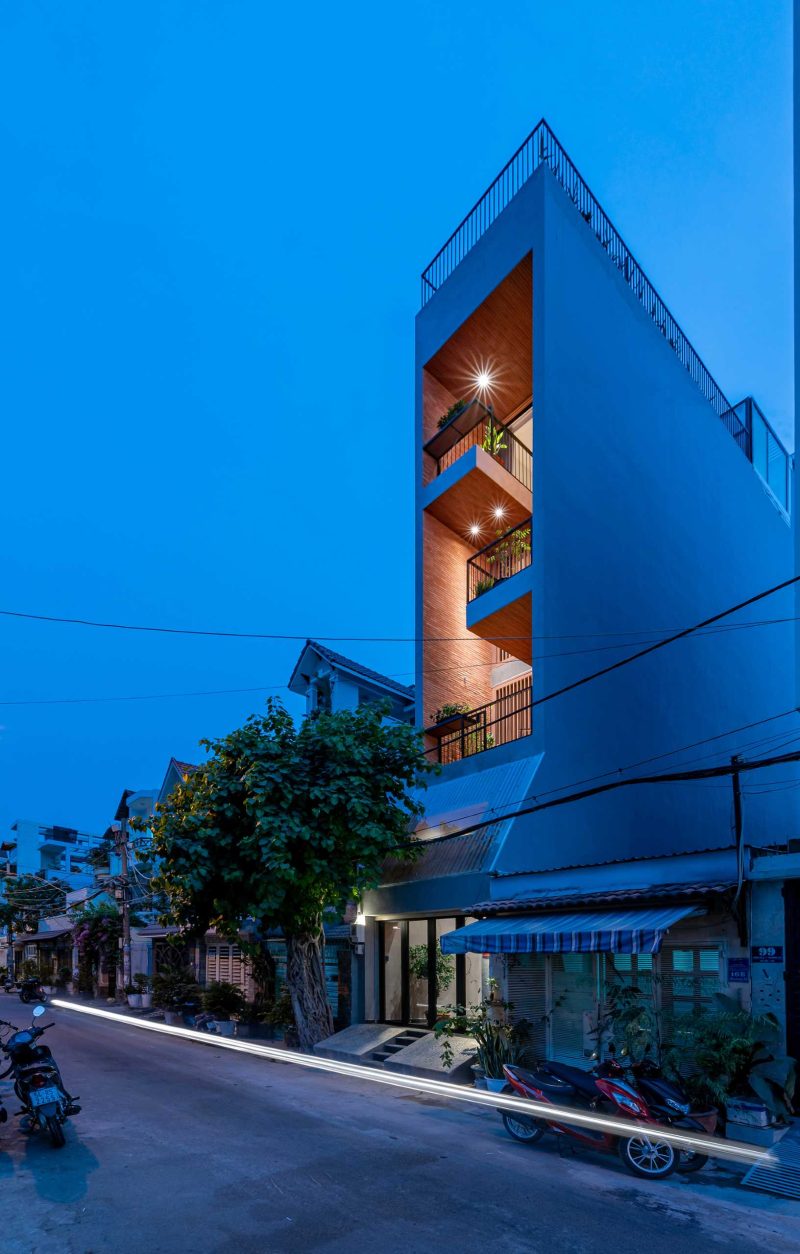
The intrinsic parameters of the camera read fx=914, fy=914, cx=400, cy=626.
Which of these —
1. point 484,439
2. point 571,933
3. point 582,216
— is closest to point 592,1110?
point 571,933

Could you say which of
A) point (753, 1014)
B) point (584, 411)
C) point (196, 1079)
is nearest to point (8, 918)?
point (196, 1079)

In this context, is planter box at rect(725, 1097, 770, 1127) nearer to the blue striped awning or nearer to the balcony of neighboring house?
the blue striped awning

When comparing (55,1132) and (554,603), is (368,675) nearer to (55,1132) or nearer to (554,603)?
(554,603)

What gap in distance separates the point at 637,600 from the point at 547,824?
6520 millimetres

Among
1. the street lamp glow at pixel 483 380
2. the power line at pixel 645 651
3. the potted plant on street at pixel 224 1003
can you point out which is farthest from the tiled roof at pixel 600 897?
the street lamp glow at pixel 483 380

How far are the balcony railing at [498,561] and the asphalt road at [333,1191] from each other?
11493 mm

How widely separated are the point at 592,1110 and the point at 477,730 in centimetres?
1034

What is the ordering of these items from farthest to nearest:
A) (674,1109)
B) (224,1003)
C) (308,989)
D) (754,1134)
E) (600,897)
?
(224,1003) → (308,989) → (600,897) → (754,1134) → (674,1109)

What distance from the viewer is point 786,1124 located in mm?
9867

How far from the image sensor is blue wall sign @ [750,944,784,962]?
10.6 m

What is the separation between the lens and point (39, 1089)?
9.97m

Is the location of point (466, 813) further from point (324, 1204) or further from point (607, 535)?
point (324, 1204)

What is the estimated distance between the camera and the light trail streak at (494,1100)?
928 cm

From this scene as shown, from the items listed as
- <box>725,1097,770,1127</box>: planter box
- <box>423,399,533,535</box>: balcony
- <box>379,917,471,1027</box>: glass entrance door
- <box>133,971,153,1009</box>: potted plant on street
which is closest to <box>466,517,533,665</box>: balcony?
<box>423,399,533,535</box>: balcony
